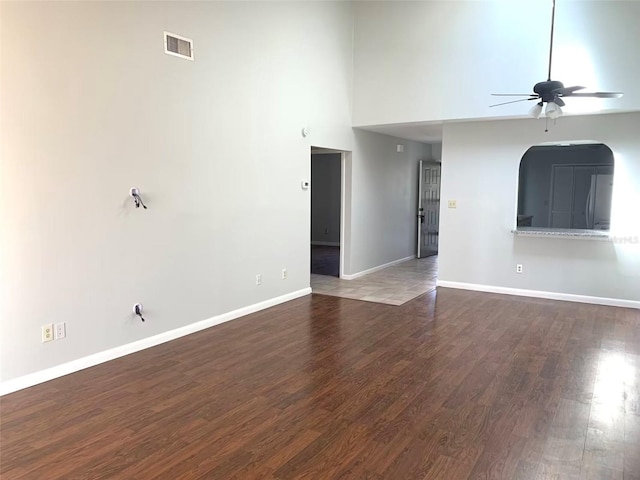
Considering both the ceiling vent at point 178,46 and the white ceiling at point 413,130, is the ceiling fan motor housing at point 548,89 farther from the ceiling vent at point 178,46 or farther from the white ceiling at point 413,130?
the ceiling vent at point 178,46

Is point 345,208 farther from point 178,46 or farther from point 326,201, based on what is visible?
point 326,201

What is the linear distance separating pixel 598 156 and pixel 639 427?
4062 mm

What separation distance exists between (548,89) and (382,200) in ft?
14.1

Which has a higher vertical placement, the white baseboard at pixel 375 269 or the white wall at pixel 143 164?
the white wall at pixel 143 164

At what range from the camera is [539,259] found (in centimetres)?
634

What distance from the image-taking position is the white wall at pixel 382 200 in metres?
7.49

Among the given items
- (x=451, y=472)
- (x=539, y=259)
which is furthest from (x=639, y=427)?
(x=539, y=259)

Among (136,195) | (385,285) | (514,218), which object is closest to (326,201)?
(385,285)

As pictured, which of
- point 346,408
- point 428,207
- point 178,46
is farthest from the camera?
point 428,207

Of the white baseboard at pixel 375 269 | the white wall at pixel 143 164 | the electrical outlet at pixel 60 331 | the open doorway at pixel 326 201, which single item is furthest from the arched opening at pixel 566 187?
the electrical outlet at pixel 60 331

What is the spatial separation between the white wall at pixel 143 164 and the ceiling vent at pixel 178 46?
0.07 metres

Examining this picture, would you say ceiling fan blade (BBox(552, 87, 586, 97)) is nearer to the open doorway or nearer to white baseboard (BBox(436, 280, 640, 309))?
white baseboard (BBox(436, 280, 640, 309))

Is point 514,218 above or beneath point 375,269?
above

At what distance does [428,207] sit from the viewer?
32.0 feet
